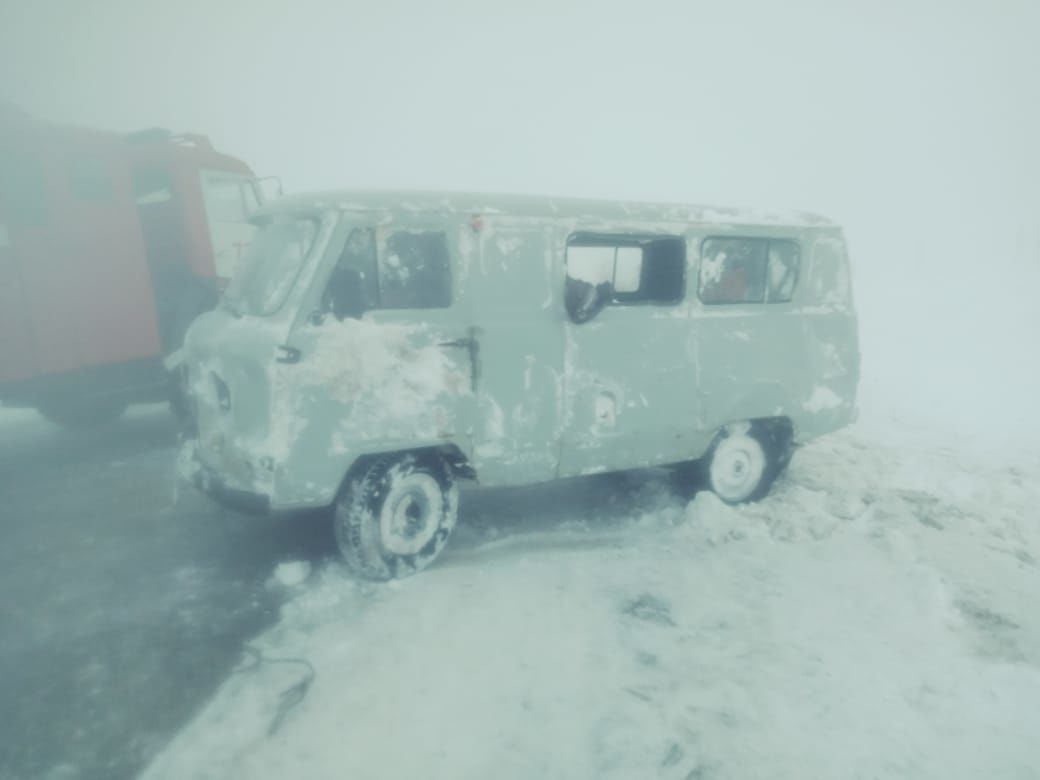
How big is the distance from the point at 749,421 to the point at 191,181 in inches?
269

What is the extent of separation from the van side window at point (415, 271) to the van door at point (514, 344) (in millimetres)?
143

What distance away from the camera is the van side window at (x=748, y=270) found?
5.02m

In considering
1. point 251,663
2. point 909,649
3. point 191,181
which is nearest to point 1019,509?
point 909,649

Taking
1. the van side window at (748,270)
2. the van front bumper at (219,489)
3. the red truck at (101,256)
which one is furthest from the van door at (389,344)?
the red truck at (101,256)

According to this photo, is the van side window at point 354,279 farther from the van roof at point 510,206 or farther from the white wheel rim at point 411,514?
the white wheel rim at point 411,514

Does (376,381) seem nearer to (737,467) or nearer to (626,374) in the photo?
(626,374)

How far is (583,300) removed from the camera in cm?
438

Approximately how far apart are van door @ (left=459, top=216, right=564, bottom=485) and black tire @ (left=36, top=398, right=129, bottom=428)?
16.9 feet

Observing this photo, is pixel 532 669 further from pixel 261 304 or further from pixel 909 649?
pixel 261 304

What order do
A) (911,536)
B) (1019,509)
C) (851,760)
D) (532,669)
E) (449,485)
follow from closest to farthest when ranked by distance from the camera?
(851,760)
(532,669)
(449,485)
(911,536)
(1019,509)

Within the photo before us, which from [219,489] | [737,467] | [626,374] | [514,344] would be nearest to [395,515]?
[219,489]

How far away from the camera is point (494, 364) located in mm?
4207

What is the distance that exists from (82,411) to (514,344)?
6110mm

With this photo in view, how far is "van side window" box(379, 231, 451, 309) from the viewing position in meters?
3.91
